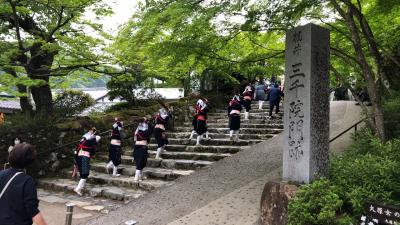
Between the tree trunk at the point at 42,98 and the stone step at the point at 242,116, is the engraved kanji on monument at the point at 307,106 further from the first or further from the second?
the tree trunk at the point at 42,98

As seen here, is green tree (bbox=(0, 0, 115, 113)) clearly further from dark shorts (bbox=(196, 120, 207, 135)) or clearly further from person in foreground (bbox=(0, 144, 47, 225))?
person in foreground (bbox=(0, 144, 47, 225))

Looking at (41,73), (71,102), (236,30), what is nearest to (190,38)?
(236,30)

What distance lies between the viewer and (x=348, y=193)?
510 cm

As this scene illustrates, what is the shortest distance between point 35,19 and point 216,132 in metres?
7.17

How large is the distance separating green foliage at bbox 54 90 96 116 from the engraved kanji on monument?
10813 mm

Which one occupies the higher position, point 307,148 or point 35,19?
point 35,19

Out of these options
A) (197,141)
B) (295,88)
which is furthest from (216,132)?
(295,88)

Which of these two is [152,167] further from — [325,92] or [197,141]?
[325,92]

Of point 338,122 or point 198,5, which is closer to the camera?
point 198,5

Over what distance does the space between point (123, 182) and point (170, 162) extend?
150 centimetres

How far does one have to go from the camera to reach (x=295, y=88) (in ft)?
20.8

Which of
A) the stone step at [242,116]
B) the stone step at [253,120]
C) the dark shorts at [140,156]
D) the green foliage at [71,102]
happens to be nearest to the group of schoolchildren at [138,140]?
the dark shorts at [140,156]

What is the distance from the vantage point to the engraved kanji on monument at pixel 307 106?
6.04m

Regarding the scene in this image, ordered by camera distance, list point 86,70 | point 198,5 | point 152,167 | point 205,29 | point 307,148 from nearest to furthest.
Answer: point 307,148 → point 198,5 → point 205,29 → point 152,167 → point 86,70
